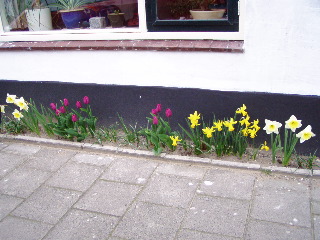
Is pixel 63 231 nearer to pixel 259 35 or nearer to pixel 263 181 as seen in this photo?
pixel 263 181

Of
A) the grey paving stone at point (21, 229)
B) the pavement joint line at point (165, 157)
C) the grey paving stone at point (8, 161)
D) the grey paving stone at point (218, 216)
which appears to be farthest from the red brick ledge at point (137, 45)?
the grey paving stone at point (21, 229)

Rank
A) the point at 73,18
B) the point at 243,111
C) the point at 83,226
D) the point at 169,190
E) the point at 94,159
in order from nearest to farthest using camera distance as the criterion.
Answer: the point at 83,226 < the point at 169,190 < the point at 243,111 < the point at 94,159 < the point at 73,18

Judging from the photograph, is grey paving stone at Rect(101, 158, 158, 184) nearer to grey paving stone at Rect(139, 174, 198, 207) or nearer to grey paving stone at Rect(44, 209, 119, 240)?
grey paving stone at Rect(139, 174, 198, 207)

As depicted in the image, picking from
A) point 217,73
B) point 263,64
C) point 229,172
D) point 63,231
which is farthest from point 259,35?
point 63,231

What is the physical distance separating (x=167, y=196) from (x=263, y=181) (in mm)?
925

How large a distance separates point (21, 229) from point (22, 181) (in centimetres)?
81

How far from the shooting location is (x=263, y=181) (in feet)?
11.7

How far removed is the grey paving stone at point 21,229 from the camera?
3006 millimetres

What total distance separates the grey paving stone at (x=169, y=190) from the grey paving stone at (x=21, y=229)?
0.89 metres

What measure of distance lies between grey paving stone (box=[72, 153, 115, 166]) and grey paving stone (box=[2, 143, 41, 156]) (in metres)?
0.59

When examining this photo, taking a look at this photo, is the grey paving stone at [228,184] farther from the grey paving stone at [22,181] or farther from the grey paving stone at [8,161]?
the grey paving stone at [8,161]

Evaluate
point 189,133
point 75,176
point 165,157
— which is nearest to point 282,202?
point 165,157

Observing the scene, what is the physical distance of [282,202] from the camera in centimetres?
324

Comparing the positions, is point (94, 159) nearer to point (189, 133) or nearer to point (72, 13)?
→ point (189, 133)
